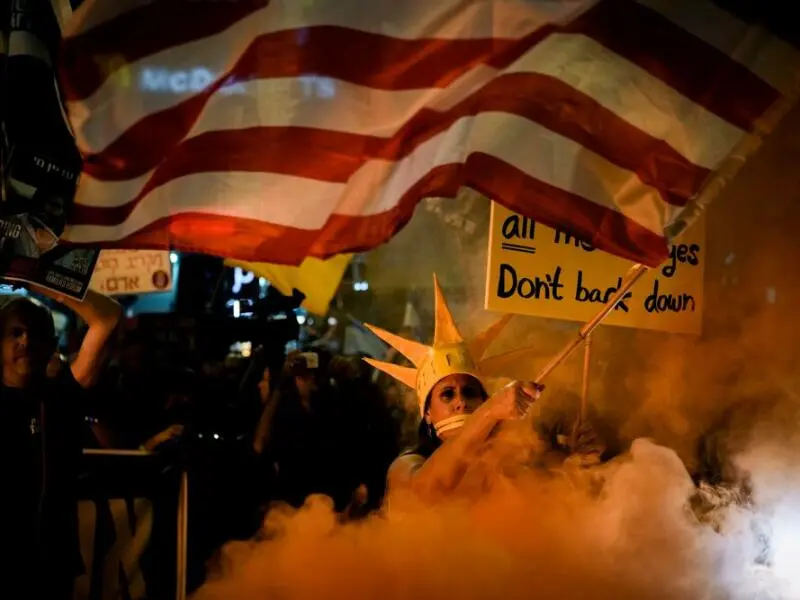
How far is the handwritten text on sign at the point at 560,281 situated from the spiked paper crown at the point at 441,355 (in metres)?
0.16

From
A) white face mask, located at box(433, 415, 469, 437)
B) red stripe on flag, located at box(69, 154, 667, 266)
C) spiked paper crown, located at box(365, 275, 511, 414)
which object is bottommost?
white face mask, located at box(433, 415, 469, 437)

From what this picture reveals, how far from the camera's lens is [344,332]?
214 inches

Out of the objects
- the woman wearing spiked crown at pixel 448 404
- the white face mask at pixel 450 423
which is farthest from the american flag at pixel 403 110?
the white face mask at pixel 450 423

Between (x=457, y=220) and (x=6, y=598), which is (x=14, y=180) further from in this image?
(x=457, y=220)

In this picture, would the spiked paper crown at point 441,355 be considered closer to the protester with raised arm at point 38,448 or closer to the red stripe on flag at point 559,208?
the red stripe on flag at point 559,208

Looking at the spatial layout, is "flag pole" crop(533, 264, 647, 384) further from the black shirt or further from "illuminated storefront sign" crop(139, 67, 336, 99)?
the black shirt

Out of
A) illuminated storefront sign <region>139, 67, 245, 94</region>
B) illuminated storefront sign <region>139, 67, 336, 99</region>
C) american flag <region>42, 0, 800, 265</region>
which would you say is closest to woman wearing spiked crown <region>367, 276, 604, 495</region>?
american flag <region>42, 0, 800, 265</region>

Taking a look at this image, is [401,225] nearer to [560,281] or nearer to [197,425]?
[560,281]

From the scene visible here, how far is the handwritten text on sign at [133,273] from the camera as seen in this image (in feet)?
16.2

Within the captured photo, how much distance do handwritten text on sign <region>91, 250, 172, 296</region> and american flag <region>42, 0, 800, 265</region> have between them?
2.55 meters

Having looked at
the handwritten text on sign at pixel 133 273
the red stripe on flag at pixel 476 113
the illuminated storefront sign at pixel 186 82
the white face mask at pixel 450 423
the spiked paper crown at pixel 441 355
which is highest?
the illuminated storefront sign at pixel 186 82

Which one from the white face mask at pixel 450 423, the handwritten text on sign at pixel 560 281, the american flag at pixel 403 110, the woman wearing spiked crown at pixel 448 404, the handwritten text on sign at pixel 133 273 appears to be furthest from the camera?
the handwritten text on sign at pixel 133 273

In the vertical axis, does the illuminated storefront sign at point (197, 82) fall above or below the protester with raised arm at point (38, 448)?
above

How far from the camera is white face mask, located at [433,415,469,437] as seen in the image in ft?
10.1
